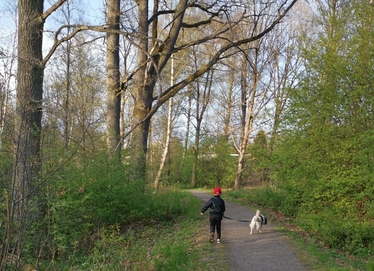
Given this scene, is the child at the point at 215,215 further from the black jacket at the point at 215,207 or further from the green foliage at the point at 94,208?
the green foliage at the point at 94,208

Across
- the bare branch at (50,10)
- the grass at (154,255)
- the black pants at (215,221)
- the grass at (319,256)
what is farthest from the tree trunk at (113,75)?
the grass at (319,256)

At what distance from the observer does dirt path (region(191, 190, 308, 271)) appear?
788 cm

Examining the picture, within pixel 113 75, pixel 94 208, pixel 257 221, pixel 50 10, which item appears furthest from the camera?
pixel 113 75

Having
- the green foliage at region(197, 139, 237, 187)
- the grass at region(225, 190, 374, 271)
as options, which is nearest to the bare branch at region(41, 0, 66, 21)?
the grass at region(225, 190, 374, 271)

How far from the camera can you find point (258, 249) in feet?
30.2

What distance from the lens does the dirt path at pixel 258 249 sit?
788 centimetres

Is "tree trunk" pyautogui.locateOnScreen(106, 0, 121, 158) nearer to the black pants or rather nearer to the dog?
the black pants

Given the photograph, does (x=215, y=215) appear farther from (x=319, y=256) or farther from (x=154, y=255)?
(x=319, y=256)

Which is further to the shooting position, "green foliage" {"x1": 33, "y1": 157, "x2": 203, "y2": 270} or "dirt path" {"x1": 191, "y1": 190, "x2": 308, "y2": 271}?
"green foliage" {"x1": 33, "y1": 157, "x2": 203, "y2": 270}

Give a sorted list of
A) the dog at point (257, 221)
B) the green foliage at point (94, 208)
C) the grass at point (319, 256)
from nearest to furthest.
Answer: the grass at point (319, 256) < the green foliage at point (94, 208) < the dog at point (257, 221)

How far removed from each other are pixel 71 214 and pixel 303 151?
8288 millimetres

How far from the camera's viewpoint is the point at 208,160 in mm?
35812

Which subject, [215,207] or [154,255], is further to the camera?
[215,207]

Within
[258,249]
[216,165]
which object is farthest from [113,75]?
[216,165]
